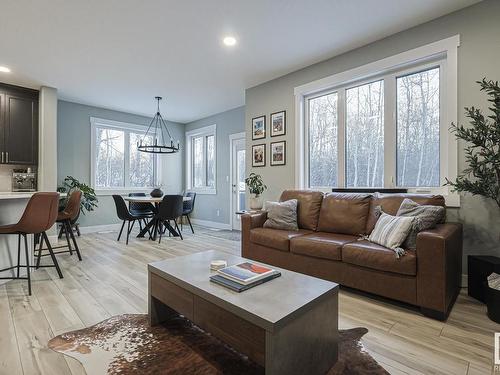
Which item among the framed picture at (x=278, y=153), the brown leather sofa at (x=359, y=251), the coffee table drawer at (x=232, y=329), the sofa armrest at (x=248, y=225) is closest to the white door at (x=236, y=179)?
the framed picture at (x=278, y=153)

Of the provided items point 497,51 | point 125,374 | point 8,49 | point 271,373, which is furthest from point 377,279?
point 8,49

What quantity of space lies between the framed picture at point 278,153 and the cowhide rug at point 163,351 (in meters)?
2.88

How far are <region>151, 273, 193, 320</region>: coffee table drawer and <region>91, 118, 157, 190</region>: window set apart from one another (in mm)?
4958

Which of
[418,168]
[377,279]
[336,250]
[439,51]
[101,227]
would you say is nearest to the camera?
[377,279]

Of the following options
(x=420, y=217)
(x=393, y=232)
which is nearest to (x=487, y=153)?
(x=420, y=217)

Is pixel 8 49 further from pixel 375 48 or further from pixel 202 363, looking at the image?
pixel 375 48

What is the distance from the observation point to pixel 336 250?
2.53 meters

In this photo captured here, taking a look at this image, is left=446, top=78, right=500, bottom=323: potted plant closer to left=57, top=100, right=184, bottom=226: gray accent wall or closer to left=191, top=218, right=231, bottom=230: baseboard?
left=191, top=218, right=231, bottom=230: baseboard

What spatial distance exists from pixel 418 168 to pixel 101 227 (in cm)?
602

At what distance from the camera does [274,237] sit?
3068mm

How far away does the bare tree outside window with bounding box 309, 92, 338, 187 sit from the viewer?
12.8 ft

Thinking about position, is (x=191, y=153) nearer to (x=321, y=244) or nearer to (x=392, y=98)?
(x=392, y=98)

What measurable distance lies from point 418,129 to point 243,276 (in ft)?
9.02

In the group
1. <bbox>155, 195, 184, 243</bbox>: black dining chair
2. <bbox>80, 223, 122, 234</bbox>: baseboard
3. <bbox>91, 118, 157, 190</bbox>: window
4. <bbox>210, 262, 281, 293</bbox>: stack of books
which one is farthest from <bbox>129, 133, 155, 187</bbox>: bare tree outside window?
<bbox>210, 262, 281, 293</bbox>: stack of books
